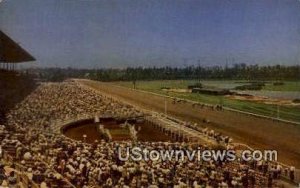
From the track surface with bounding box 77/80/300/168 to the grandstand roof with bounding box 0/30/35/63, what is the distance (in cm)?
36

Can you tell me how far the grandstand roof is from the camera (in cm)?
350

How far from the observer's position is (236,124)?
141 inches

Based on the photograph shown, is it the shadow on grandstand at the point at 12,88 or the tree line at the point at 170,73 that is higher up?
the tree line at the point at 170,73

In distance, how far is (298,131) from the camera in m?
3.52

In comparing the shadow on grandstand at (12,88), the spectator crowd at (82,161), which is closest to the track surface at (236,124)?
the spectator crowd at (82,161)

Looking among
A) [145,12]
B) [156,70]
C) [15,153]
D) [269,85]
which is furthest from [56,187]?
[269,85]

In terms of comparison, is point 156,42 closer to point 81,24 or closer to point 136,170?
point 81,24

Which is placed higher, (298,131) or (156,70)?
(156,70)

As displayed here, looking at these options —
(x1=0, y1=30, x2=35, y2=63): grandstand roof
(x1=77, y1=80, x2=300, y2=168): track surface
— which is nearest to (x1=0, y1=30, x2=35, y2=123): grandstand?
(x1=0, y1=30, x2=35, y2=63): grandstand roof

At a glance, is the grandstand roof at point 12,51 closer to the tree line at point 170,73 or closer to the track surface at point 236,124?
the tree line at point 170,73

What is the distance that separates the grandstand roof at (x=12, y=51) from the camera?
11.5 ft

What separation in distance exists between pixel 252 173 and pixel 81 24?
131cm

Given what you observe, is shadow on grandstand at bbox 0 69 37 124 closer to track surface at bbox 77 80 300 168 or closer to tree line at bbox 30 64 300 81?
tree line at bbox 30 64 300 81

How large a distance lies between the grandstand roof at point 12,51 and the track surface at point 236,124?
1.18 feet
